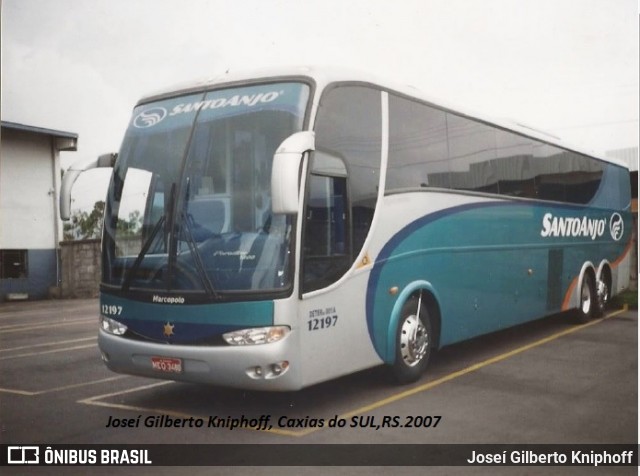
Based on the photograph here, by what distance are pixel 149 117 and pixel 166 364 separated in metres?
2.29

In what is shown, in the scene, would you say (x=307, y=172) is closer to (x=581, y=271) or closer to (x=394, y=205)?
(x=394, y=205)

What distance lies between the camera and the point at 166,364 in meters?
6.01

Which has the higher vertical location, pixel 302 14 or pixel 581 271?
pixel 302 14

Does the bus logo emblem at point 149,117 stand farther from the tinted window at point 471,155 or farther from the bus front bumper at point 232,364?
the tinted window at point 471,155

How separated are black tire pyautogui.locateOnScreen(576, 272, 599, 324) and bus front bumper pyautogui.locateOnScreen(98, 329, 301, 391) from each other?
296 inches

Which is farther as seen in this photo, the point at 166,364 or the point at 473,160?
the point at 473,160

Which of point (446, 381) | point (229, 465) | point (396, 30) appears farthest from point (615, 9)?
point (229, 465)

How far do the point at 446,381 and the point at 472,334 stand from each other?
124cm

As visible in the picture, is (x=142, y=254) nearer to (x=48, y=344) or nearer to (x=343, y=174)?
(x=343, y=174)

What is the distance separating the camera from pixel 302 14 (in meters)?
6.48

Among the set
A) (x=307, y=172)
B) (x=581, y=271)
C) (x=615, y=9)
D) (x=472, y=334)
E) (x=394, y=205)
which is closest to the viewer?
(x=307, y=172)

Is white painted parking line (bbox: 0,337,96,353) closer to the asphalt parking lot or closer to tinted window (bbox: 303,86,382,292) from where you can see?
the asphalt parking lot

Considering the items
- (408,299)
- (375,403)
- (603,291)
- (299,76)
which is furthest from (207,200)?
(603,291)

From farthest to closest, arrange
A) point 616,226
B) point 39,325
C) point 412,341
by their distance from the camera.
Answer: point 39,325, point 616,226, point 412,341
